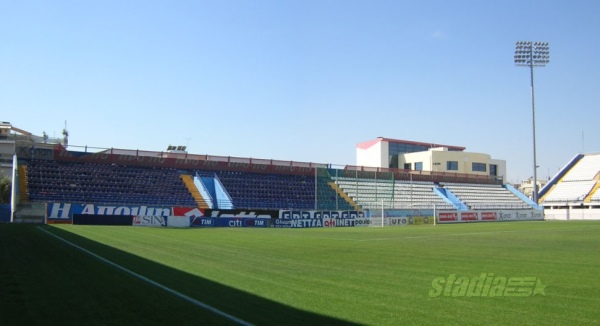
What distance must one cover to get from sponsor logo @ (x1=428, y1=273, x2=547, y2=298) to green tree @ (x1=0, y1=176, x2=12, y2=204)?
56773mm

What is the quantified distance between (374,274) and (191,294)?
5.00 m

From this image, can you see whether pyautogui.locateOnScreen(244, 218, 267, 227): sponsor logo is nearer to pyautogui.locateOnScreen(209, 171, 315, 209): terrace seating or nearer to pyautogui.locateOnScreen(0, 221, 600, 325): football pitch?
pyautogui.locateOnScreen(209, 171, 315, 209): terrace seating

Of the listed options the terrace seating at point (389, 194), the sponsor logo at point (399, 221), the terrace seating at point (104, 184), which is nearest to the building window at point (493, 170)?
the terrace seating at point (389, 194)

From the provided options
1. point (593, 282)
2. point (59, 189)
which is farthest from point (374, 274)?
point (59, 189)

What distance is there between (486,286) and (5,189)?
192ft

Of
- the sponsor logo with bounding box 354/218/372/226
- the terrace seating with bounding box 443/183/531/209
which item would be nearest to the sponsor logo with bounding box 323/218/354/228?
the sponsor logo with bounding box 354/218/372/226

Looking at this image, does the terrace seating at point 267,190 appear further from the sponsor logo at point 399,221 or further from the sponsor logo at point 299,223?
the sponsor logo at point 399,221

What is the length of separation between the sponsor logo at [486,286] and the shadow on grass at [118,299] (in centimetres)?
354

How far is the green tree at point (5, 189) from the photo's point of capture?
54.2 m

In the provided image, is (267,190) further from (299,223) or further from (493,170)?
(493,170)

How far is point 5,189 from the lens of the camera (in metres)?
54.7

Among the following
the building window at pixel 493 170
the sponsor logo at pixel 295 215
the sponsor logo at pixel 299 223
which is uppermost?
the building window at pixel 493 170

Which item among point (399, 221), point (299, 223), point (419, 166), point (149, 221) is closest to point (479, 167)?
point (419, 166)

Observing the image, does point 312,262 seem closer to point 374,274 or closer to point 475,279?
point 374,274
